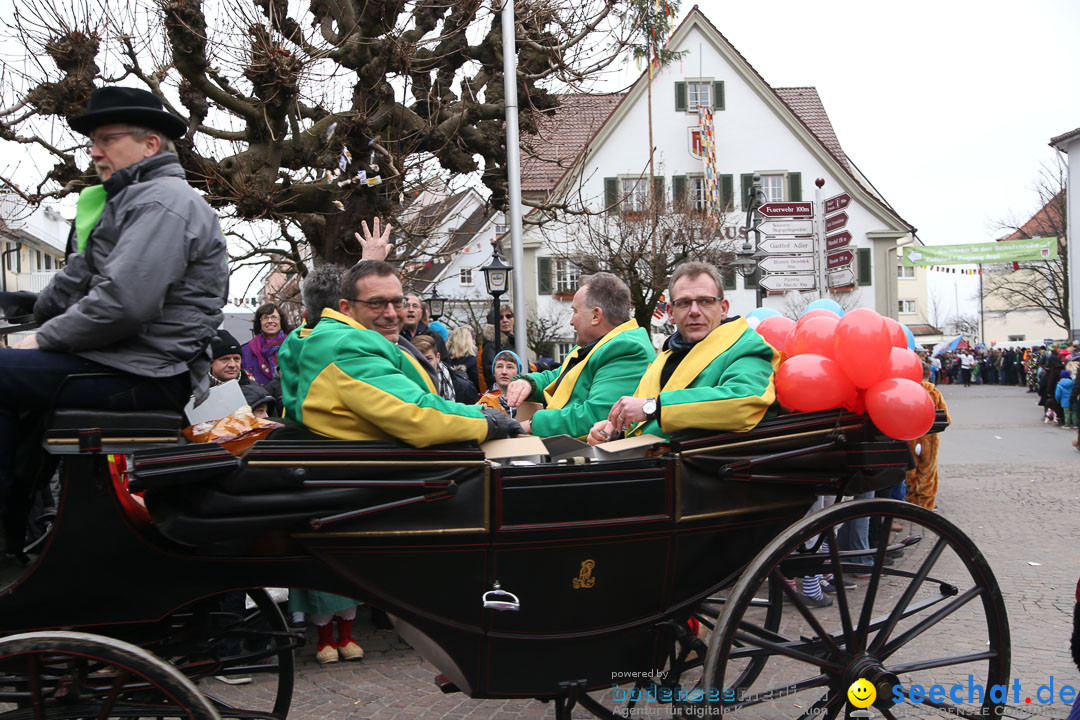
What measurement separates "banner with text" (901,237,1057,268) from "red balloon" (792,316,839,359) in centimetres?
3220

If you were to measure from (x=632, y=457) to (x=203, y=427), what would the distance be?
4.75ft

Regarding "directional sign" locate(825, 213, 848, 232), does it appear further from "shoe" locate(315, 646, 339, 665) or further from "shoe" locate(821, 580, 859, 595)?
"shoe" locate(315, 646, 339, 665)

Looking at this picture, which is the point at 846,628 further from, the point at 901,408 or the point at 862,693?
the point at 901,408

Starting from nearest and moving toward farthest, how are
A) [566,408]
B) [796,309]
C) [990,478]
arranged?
[566,408], [990,478], [796,309]

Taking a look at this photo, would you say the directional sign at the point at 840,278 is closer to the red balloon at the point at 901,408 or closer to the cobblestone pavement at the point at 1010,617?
the cobblestone pavement at the point at 1010,617

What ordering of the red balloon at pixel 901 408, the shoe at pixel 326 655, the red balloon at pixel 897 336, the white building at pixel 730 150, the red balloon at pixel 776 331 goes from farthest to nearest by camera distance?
1. the white building at pixel 730 150
2. the shoe at pixel 326 655
3. the red balloon at pixel 776 331
4. the red balloon at pixel 897 336
5. the red balloon at pixel 901 408

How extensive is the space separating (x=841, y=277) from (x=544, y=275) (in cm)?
1804

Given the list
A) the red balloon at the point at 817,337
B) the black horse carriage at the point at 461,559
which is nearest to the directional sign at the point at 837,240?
the red balloon at the point at 817,337

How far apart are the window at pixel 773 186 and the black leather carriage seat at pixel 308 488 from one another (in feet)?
93.9

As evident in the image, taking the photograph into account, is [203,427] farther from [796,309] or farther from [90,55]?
[796,309]

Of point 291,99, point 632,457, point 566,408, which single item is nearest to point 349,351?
point 632,457

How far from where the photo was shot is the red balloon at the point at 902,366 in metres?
3.22

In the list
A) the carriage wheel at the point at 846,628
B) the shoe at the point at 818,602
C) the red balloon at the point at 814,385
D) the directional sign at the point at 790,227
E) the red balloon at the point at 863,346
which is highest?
the directional sign at the point at 790,227

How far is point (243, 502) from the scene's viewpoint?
2.54m
